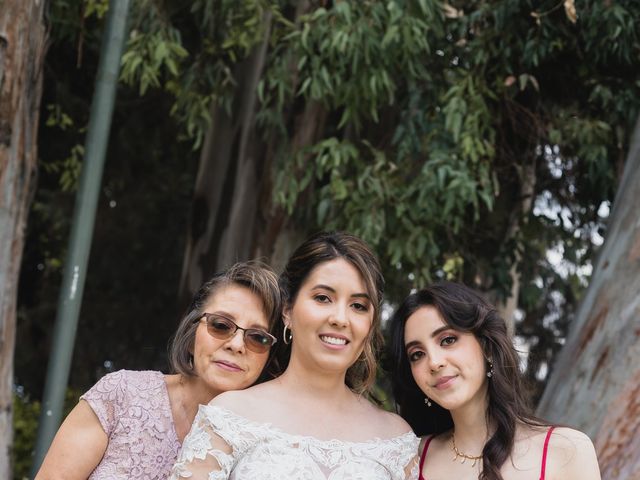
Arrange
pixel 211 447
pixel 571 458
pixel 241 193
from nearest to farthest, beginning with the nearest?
pixel 211 447 < pixel 571 458 < pixel 241 193

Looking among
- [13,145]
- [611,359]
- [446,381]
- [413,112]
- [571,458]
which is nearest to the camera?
[571,458]

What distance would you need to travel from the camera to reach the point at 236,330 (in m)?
3.32

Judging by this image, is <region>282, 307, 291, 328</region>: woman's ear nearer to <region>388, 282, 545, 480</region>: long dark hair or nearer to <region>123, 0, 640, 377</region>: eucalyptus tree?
<region>388, 282, 545, 480</region>: long dark hair

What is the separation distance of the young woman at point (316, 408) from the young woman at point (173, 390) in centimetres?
12

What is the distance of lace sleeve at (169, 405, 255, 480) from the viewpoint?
288cm

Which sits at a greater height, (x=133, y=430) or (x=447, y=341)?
(x=447, y=341)

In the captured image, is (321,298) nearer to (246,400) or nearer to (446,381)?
(246,400)

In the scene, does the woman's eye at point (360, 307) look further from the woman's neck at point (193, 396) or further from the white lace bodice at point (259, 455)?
the woman's neck at point (193, 396)

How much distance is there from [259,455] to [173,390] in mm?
603

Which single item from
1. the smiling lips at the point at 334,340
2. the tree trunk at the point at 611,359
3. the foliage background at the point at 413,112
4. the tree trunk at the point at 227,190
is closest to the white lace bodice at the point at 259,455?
the smiling lips at the point at 334,340

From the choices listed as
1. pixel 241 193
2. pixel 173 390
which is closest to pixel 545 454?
pixel 173 390

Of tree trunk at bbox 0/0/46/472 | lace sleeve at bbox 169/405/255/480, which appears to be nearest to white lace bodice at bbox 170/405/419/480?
lace sleeve at bbox 169/405/255/480

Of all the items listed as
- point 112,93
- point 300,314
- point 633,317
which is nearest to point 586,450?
point 300,314

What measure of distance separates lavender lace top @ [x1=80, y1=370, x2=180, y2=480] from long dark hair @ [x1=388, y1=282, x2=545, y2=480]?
31.0 inches
